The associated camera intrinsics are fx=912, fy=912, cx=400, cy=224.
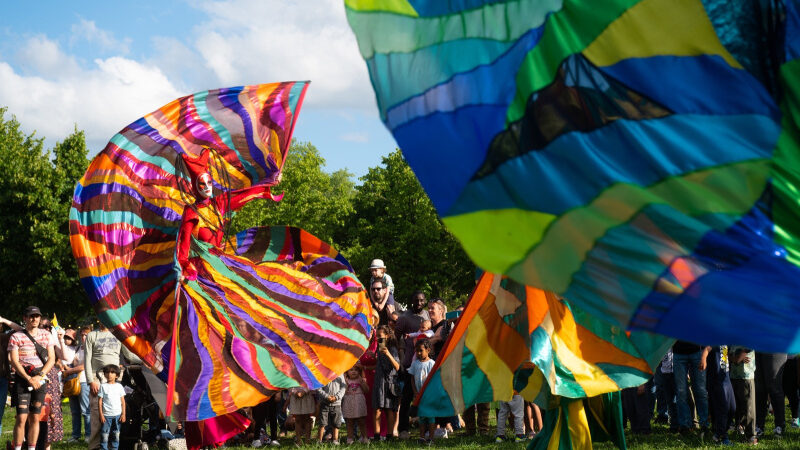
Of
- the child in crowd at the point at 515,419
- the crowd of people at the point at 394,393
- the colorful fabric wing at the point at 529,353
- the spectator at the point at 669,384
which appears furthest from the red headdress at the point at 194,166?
the spectator at the point at 669,384

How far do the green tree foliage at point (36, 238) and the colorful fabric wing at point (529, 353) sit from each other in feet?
86.6

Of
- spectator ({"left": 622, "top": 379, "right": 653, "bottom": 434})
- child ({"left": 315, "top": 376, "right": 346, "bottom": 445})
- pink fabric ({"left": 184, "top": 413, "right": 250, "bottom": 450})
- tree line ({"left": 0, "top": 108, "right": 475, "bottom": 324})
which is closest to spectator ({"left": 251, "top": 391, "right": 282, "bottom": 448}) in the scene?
child ({"left": 315, "top": 376, "right": 346, "bottom": 445})

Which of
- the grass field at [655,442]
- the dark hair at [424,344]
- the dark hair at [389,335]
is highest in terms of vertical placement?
the dark hair at [389,335]

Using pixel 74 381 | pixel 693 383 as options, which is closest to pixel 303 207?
pixel 74 381

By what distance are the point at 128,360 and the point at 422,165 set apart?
8.21 metres

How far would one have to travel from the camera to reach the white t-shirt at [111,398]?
1048cm

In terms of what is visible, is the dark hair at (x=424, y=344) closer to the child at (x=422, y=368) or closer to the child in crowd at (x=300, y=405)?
the child at (x=422, y=368)

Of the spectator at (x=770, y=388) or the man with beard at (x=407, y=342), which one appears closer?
the spectator at (x=770, y=388)

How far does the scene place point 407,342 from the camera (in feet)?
36.4

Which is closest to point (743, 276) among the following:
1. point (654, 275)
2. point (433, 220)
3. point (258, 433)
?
point (654, 275)

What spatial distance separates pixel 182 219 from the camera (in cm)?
775

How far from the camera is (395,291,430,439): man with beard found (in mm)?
10883

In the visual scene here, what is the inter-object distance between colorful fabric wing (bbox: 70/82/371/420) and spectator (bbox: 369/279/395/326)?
2853 mm

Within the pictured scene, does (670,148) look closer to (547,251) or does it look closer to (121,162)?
(547,251)
